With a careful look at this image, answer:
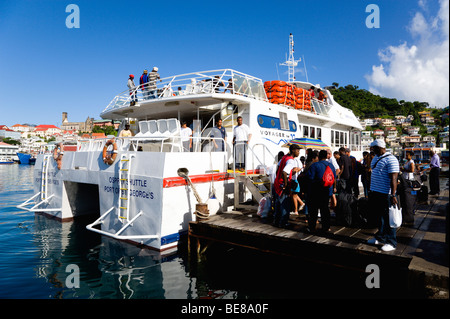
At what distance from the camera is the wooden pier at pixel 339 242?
4.41 meters

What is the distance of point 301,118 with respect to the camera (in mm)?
13656

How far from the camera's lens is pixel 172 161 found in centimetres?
751

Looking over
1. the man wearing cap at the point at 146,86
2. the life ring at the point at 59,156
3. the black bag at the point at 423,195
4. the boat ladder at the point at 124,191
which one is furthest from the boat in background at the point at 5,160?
the black bag at the point at 423,195

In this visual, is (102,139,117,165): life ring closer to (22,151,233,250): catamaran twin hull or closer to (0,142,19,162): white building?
(22,151,233,250): catamaran twin hull

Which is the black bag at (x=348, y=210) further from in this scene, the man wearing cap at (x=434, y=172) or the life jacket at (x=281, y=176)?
the man wearing cap at (x=434, y=172)

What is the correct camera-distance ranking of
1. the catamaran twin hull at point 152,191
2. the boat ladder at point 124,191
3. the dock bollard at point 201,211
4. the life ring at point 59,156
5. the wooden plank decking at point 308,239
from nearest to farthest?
the wooden plank decking at point 308,239
the catamaran twin hull at point 152,191
the dock bollard at point 201,211
the boat ladder at point 124,191
the life ring at point 59,156

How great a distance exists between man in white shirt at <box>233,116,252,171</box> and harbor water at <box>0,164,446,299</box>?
9.65 ft

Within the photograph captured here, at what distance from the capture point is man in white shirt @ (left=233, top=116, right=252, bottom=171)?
9188mm

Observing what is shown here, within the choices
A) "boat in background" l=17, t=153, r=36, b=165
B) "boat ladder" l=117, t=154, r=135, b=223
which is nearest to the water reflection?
"boat ladder" l=117, t=154, r=135, b=223

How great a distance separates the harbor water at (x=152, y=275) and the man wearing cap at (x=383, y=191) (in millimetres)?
825

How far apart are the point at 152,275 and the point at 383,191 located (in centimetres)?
533

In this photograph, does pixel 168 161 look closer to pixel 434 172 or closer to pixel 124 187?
pixel 124 187

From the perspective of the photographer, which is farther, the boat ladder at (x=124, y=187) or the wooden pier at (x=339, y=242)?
the boat ladder at (x=124, y=187)

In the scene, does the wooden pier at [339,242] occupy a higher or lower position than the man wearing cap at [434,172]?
lower
